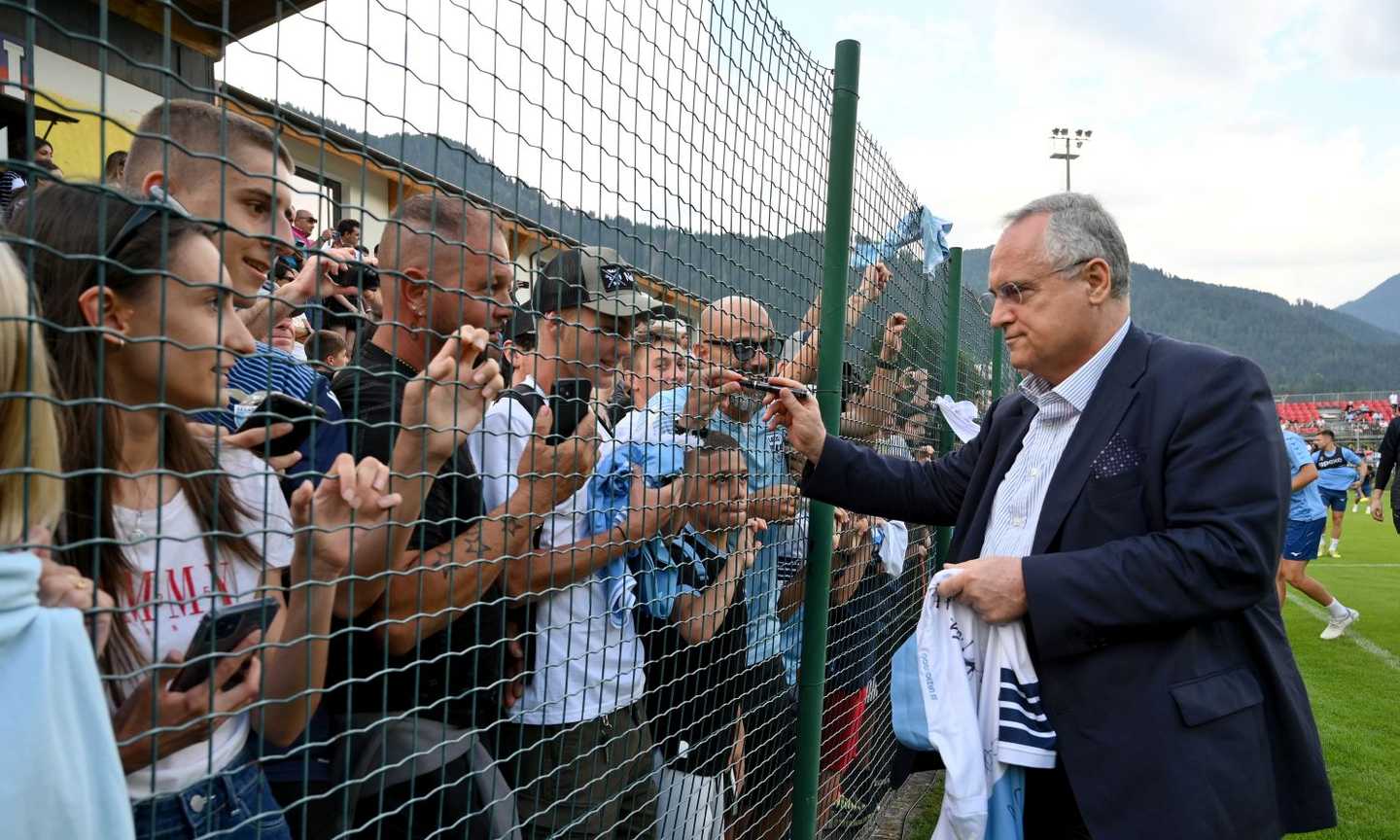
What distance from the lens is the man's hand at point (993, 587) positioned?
2309 mm

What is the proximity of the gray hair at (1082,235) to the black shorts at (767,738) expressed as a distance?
55.1 inches

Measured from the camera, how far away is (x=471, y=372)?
160cm

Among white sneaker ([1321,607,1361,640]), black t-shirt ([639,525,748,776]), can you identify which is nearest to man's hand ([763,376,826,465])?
black t-shirt ([639,525,748,776])

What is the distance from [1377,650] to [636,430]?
361 inches

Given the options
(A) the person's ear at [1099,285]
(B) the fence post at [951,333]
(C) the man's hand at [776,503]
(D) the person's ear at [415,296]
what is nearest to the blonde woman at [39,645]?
(D) the person's ear at [415,296]

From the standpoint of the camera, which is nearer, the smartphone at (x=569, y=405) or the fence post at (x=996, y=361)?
the smartphone at (x=569, y=405)

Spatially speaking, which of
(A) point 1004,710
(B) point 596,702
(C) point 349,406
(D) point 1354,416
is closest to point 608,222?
(C) point 349,406

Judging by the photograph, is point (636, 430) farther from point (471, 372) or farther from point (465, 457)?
point (471, 372)

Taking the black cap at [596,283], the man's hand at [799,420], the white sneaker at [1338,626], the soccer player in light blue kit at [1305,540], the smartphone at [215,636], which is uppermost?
the black cap at [596,283]

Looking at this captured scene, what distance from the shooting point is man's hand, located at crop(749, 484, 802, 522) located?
9.35 ft

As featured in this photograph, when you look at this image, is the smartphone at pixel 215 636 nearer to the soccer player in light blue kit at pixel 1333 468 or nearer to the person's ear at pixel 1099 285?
the person's ear at pixel 1099 285

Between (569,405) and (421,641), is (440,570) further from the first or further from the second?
(569,405)

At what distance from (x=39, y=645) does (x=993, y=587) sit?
6.23 feet

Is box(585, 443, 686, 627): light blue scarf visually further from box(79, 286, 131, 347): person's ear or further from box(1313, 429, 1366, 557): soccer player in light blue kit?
box(1313, 429, 1366, 557): soccer player in light blue kit
